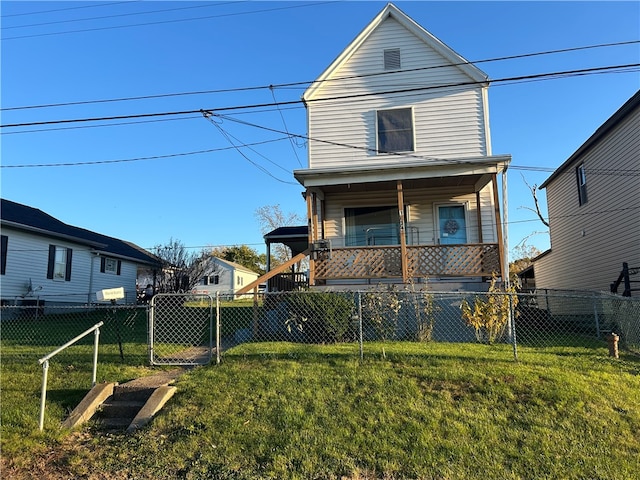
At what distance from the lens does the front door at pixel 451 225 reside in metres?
13.4

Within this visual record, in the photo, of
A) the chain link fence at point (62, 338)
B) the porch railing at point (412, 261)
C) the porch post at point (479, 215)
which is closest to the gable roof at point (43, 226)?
the chain link fence at point (62, 338)

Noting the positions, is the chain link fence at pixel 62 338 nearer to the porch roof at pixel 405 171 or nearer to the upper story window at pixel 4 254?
the upper story window at pixel 4 254

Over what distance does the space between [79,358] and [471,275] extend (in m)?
9.00

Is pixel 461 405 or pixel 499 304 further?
pixel 499 304

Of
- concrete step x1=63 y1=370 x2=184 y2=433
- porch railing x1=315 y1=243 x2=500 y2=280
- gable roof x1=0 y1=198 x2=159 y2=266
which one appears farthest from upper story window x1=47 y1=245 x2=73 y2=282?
concrete step x1=63 y1=370 x2=184 y2=433

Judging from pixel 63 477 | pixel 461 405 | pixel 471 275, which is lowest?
pixel 63 477

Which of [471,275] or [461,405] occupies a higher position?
[471,275]

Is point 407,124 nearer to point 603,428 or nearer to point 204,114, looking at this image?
point 204,114

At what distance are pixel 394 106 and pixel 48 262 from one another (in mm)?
15796

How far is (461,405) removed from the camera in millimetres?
5160

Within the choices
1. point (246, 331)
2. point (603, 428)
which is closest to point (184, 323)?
point (246, 331)

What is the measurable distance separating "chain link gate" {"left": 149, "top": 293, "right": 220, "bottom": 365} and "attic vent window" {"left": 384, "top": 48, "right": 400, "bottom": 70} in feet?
29.2

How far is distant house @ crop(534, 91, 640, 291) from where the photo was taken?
12.1m

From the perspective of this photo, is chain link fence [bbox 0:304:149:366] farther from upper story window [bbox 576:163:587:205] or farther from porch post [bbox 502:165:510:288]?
upper story window [bbox 576:163:587:205]
